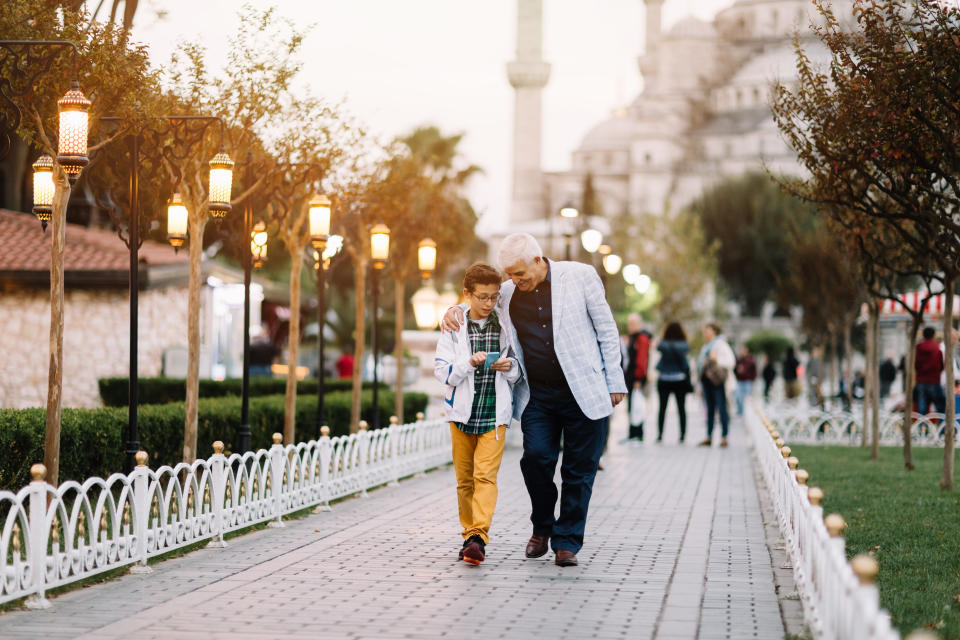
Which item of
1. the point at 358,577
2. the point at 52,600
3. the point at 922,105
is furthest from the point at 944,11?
the point at 52,600

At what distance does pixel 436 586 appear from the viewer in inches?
267

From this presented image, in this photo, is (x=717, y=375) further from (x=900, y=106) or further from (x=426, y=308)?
Result: (x=426, y=308)

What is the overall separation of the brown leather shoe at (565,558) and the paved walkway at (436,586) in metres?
0.07

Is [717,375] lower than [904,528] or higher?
higher

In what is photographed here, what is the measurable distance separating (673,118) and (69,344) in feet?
274

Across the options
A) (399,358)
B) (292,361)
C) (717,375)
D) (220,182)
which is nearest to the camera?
(220,182)

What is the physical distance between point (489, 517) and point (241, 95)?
19.9ft

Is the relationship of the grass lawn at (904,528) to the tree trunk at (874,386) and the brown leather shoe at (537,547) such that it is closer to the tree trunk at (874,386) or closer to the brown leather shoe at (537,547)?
the tree trunk at (874,386)

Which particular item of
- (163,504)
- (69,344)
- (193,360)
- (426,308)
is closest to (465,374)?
(163,504)

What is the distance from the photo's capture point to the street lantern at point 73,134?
7.53 m

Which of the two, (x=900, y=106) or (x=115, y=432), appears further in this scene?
(x=115, y=432)

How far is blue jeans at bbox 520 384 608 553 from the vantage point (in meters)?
7.41

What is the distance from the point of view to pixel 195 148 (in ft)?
38.6

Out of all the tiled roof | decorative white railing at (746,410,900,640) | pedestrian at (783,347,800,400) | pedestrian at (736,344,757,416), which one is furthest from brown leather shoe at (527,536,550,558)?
pedestrian at (783,347,800,400)
